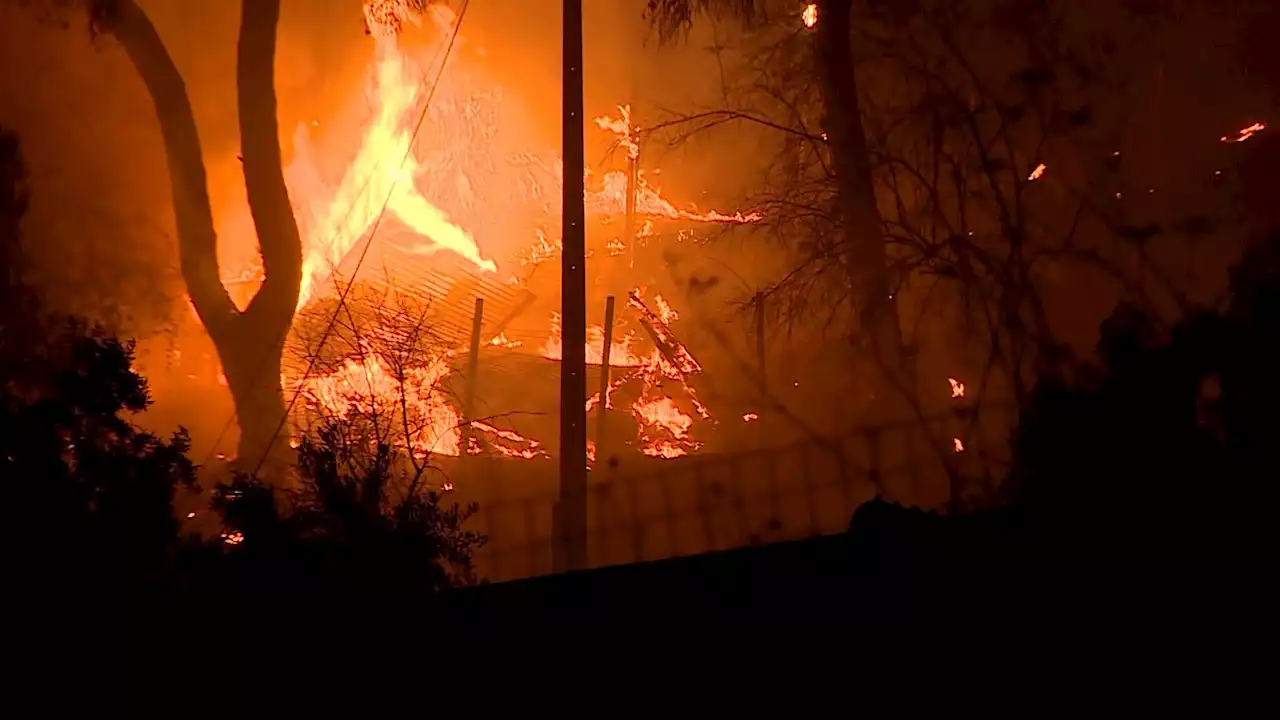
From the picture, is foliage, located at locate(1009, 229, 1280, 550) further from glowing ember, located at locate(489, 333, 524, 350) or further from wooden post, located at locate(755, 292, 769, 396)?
glowing ember, located at locate(489, 333, 524, 350)

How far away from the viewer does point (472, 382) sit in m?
7.77

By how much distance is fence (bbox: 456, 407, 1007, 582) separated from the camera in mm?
7594

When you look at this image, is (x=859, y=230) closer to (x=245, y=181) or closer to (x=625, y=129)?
(x=625, y=129)

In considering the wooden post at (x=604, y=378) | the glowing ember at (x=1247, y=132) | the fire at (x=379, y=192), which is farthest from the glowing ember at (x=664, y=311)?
the glowing ember at (x=1247, y=132)

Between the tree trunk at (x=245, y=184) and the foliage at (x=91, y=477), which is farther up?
the tree trunk at (x=245, y=184)

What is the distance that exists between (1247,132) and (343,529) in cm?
793

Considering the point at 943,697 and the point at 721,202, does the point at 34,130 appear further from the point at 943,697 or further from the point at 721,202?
the point at 943,697

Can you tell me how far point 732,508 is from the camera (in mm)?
8062

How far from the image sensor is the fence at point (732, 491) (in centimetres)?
759

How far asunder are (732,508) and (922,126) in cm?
379

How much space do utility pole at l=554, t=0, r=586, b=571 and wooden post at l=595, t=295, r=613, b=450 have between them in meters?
0.39

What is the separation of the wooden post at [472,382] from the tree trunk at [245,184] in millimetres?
1578

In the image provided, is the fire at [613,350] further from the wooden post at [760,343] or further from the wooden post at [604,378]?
the wooden post at [760,343]

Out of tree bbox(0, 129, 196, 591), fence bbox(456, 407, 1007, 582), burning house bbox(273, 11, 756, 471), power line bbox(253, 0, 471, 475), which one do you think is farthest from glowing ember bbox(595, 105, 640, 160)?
tree bbox(0, 129, 196, 591)
